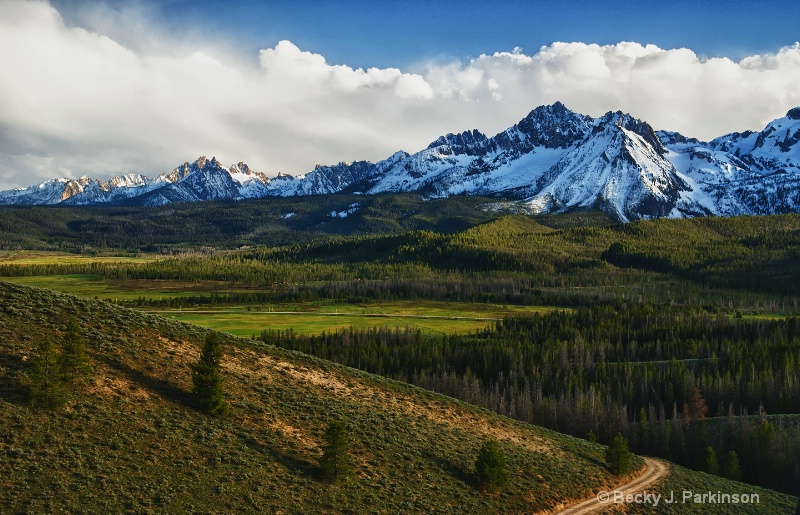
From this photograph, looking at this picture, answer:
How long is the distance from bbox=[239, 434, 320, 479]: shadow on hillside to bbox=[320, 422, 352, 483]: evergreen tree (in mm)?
981

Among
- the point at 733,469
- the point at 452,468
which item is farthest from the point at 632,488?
the point at 733,469

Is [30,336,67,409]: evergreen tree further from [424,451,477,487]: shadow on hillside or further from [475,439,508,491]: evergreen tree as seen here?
[475,439,508,491]: evergreen tree

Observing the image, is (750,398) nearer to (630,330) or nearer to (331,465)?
(630,330)

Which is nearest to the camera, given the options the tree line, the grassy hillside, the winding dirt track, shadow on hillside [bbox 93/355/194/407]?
the grassy hillside

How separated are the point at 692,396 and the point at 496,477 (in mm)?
86640

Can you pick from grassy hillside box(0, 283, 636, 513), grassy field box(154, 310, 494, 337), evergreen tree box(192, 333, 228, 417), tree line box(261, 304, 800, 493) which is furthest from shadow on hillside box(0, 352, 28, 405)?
grassy field box(154, 310, 494, 337)

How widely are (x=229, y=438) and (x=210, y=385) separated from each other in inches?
183

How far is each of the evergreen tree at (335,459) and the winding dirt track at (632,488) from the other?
60.5 ft

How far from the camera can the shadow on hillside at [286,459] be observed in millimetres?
38094

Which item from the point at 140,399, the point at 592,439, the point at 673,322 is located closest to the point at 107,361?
the point at 140,399

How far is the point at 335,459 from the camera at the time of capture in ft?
125

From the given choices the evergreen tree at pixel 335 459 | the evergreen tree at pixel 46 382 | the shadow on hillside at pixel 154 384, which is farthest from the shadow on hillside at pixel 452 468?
the evergreen tree at pixel 46 382

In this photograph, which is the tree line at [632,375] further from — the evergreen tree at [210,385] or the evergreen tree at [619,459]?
the evergreen tree at [210,385]

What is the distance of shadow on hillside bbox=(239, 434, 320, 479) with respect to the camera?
38.1m
